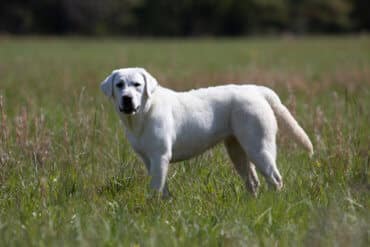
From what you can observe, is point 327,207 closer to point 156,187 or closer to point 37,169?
point 156,187

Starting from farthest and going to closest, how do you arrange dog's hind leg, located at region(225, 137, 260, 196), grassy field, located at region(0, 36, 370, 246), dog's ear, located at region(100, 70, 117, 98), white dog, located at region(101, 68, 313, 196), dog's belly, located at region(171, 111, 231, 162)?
1. dog's hind leg, located at region(225, 137, 260, 196)
2. dog's belly, located at region(171, 111, 231, 162)
3. dog's ear, located at region(100, 70, 117, 98)
4. white dog, located at region(101, 68, 313, 196)
5. grassy field, located at region(0, 36, 370, 246)

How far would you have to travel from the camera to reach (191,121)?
6539 mm

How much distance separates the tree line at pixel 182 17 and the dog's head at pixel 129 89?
6243 centimetres

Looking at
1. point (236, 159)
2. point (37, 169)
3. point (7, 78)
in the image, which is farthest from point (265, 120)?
point (7, 78)

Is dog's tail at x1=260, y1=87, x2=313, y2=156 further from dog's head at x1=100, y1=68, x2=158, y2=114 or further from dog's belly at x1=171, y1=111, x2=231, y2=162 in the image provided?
dog's head at x1=100, y1=68, x2=158, y2=114

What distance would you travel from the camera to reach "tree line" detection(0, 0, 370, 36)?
225 ft

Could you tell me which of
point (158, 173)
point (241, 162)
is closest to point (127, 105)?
point (158, 173)

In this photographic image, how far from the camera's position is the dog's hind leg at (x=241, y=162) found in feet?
23.0

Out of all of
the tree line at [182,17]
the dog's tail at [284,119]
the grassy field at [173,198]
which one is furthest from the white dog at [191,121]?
the tree line at [182,17]

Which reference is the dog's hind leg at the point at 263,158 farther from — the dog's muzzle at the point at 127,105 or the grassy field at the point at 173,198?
the dog's muzzle at the point at 127,105

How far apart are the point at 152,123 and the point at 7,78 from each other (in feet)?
44.5

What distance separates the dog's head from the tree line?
62.4 metres

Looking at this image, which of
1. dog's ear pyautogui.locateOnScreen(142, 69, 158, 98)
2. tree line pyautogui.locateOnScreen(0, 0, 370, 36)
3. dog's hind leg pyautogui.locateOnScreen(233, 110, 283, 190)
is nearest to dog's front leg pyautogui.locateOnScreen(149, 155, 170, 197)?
dog's ear pyautogui.locateOnScreen(142, 69, 158, 98)

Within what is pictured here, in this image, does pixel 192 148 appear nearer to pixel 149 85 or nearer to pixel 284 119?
pixel 149 85
